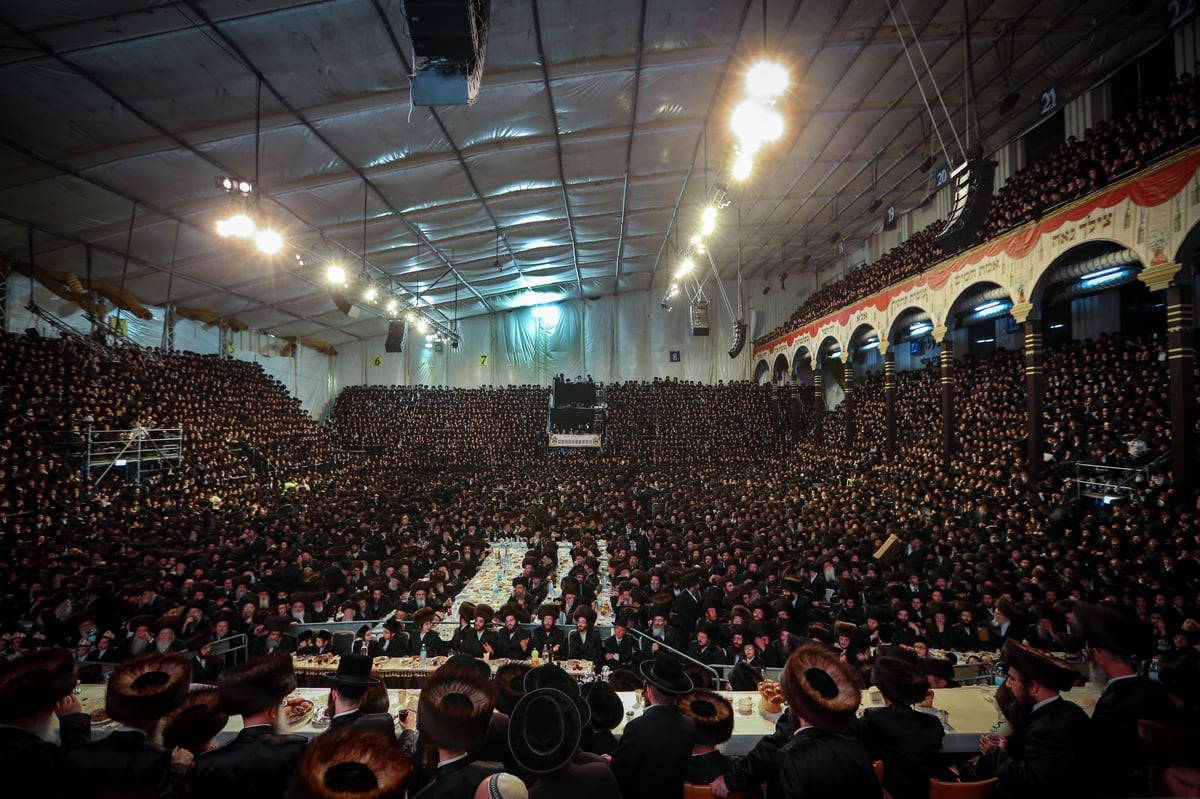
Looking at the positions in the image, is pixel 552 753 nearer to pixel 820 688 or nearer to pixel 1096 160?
pixel 820 688

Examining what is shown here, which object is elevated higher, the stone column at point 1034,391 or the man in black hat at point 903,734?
the stone column at point 1034,391

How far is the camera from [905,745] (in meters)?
3.13

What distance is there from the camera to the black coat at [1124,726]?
8.93ft

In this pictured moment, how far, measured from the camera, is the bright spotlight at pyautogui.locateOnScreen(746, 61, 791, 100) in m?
8.11

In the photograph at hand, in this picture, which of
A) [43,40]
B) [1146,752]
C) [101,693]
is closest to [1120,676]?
[1146,752]

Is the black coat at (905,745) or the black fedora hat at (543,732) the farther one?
the black coat at (905,745)

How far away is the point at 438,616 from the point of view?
8.59m

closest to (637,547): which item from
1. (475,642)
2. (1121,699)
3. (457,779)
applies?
(475,642)

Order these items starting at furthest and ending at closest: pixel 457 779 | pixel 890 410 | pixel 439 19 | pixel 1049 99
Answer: pixel 890 410, pixel 1049 99, pixel 439 19, pixel 457 779

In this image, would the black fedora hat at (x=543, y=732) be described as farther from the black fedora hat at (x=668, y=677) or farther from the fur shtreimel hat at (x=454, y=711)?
the black fedora hat at (x=668, y=677)

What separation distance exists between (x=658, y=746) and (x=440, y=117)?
39.6 feet

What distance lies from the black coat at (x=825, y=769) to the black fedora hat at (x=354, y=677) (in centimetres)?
258

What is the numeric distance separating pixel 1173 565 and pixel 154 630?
14077 mm

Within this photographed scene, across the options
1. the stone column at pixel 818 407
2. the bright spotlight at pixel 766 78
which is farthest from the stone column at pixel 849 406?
the bright spotlight at pixel 766 78
